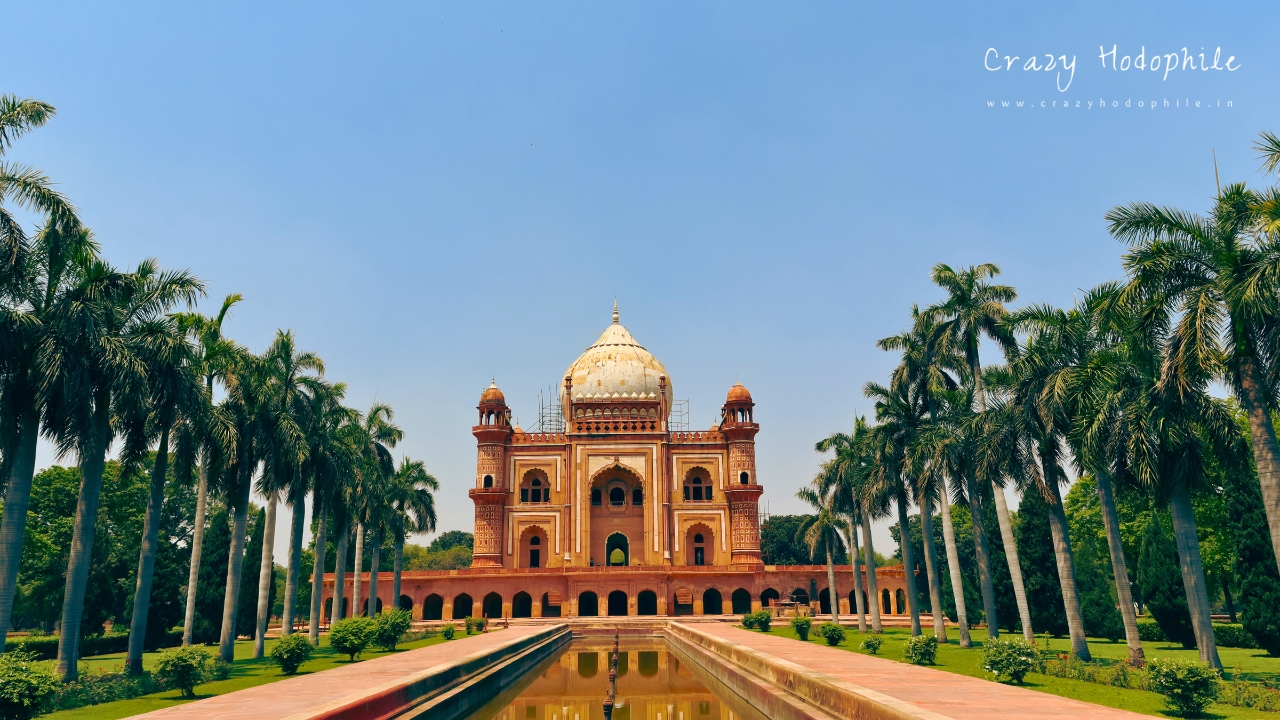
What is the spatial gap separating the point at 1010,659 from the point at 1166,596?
1737 cm

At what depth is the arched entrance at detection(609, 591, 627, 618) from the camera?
176 feet

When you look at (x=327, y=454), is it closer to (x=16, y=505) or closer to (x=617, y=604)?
(x=16, y=505)

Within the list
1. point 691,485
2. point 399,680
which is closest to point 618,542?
point 691,485

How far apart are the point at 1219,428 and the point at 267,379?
24.5 m

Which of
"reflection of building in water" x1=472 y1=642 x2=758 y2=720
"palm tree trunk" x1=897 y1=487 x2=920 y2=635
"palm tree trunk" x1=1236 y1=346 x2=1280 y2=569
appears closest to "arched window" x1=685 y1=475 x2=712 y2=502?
"palm tree trunk" x1=897 y1=487 x2=920 y2=635

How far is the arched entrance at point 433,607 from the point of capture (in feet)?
170

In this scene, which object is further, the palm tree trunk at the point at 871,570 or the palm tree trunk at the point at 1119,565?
the palm tree trunk at the point at 871,570

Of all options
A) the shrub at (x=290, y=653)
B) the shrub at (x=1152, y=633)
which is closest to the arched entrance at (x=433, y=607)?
the shrub at (x=290, y=653)

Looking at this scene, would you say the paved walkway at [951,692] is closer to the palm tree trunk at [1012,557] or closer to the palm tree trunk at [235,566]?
the palm tree trunk at [1012,557]

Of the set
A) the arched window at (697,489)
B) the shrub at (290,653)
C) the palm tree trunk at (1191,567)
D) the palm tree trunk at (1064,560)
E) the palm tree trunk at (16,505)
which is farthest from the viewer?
the arched window at (697,489)

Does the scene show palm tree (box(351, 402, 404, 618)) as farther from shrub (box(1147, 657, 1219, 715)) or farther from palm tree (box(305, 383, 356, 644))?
shrub (box(1147, 657, 1219, 715))

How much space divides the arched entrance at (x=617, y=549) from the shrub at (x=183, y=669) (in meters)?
41.6

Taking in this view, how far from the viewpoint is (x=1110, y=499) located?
21.2 meters

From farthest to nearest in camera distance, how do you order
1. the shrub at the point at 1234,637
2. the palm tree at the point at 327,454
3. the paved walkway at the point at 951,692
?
the shrub at the point at 1234,637, the palm tree at the point at 327,454, the paved walkway at the point at 951,692
